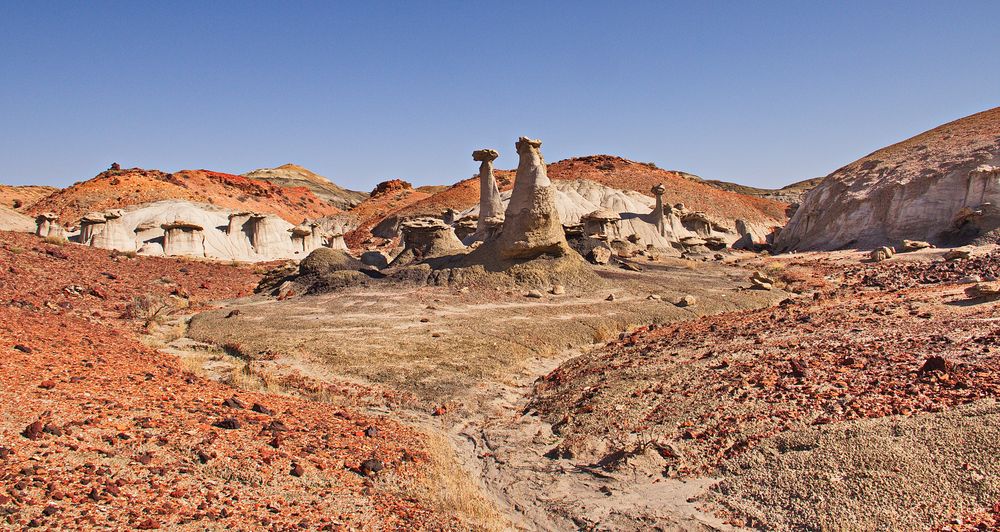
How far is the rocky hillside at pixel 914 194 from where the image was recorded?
1110 inches

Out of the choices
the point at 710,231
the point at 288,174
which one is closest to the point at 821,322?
the point at 710,231

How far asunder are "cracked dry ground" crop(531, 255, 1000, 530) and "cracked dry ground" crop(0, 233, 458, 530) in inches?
91.3

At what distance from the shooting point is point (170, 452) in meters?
5.00

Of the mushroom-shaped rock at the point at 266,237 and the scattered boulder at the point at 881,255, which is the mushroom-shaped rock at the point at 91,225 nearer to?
the mushroom-shaped rock at the point at 266,237

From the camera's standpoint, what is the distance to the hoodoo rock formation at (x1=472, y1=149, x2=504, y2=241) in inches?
1105

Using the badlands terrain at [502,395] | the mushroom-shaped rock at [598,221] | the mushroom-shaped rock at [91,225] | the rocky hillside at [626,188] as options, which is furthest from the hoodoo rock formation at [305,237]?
the mushroom-shaped rock at [598,221]

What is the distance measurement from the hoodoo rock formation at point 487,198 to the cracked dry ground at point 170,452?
20091 millimetres

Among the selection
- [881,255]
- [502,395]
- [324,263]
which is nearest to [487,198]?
[324,263]

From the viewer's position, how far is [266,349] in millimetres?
11023

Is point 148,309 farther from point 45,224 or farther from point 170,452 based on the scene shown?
point 45,224

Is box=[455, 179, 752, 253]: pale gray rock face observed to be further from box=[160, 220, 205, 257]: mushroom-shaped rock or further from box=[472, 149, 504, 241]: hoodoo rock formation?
box=[160, 220, 205, 257]: mushroom-shaped rock

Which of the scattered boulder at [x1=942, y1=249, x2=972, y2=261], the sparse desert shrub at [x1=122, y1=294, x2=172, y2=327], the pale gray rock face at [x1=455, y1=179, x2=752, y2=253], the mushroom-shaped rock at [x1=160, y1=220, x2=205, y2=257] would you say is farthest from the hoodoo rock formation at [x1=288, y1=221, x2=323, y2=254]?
the scattered boulder at [x1=942, y1=249, x2=972, y2=261]

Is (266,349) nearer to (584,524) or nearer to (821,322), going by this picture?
(584,524)

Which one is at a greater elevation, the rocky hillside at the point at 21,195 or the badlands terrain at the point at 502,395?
the rocky hillside at the point at 21,195
